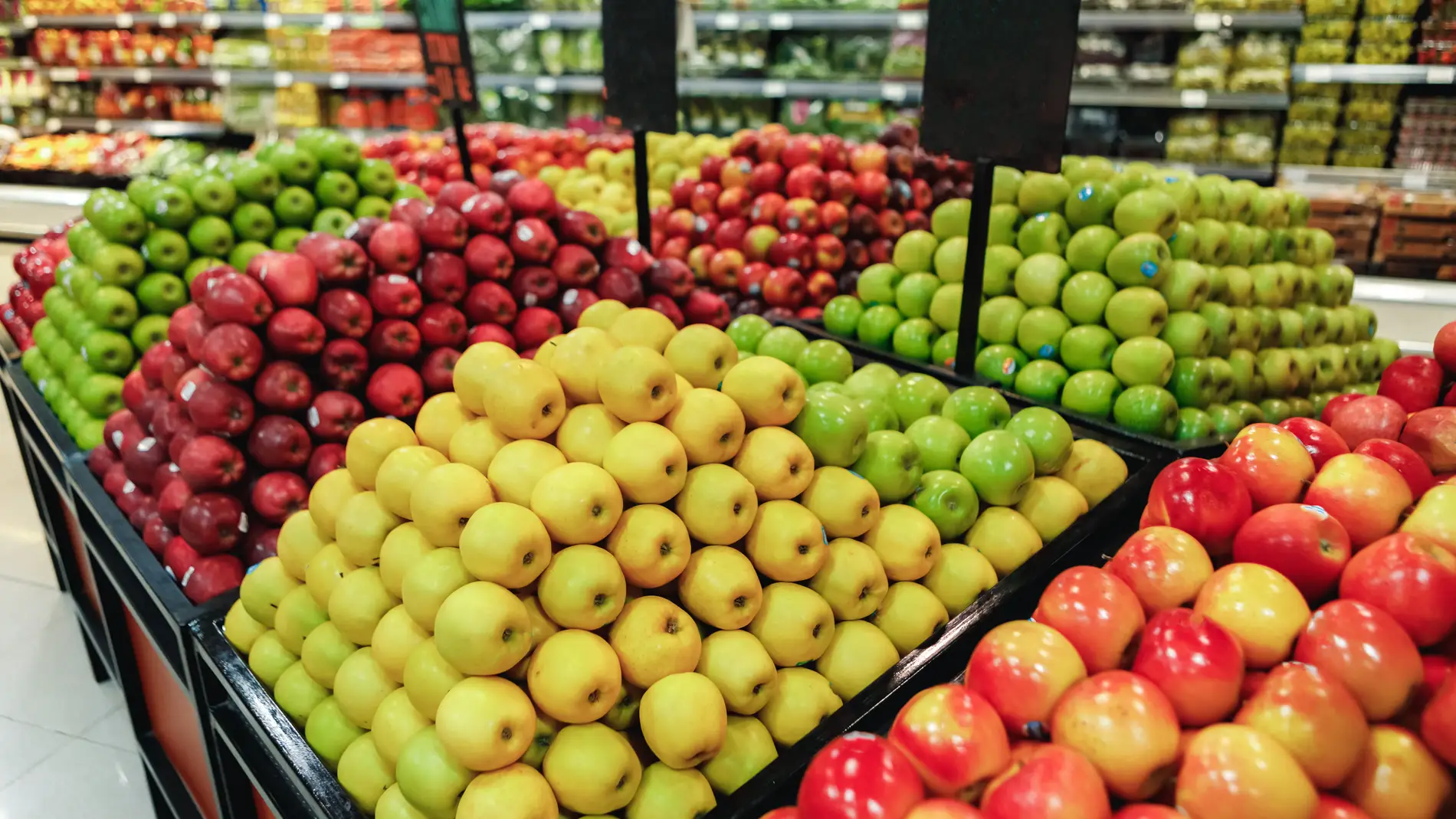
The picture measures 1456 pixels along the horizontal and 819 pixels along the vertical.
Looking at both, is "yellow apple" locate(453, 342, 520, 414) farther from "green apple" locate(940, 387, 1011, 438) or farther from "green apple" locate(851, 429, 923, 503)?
"green apple" locate(940, 387, 1011, 438)

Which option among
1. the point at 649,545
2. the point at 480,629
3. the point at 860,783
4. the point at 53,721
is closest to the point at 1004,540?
the point at 649,545

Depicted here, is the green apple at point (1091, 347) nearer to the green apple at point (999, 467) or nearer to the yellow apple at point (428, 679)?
the green apple at point (999, 467)

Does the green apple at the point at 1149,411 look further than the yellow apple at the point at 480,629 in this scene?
Yes

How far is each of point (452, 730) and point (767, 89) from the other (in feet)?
17.7

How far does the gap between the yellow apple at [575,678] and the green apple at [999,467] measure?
748 mm

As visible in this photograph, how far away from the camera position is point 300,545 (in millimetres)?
1438

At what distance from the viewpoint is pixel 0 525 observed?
11.9 ft

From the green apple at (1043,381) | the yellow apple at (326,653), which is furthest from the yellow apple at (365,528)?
the green apple at (1043,381)

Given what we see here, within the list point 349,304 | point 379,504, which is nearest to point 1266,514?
point 379,504

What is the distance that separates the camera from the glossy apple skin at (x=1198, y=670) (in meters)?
0.86

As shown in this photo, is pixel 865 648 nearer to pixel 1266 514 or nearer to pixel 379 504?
pixel 1266 514

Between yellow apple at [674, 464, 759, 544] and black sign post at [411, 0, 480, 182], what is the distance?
2.02 m

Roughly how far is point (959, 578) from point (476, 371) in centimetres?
83

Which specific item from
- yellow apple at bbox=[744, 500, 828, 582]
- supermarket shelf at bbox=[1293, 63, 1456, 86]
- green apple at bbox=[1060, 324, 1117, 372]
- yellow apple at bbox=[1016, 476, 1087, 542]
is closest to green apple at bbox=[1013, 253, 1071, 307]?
green apple at bbox=[1060, 324, 1117, 372]
